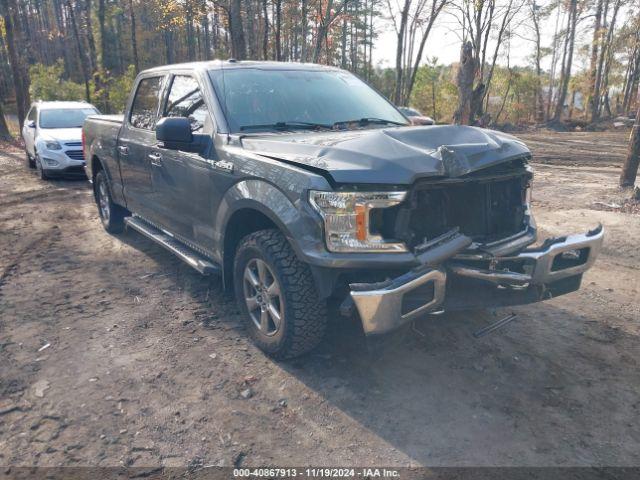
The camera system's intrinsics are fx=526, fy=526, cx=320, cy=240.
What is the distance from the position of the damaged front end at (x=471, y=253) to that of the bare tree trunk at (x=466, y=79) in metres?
14.0

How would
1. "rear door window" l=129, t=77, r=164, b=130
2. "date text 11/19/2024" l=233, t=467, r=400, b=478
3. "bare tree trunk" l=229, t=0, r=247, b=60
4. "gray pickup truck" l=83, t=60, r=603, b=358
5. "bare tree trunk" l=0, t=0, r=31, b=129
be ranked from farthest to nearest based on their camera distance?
"bare tree trunk" l=0, t=0, r=31, b=129
"bare tree trunk" l=229, t=0, r=247, b=60
"rear door window" l=129, t=77, r=164, b=130
"gray pickup truck" l=83, t=60, r=603, b=358
"date text 11/19/2024" l=233, t=467, r=400, b=478

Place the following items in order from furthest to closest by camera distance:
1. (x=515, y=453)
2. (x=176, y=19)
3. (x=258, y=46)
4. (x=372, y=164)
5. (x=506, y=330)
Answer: (x=258, y=46)
(x=176, y=19)
(x=506, y=330)
(x=372, y=164)
(x=515, y=453)

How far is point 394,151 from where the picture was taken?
125 inches

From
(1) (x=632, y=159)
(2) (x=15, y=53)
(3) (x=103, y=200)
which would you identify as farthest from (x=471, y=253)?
(2) (x=15, y=53)

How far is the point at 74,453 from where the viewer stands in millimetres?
2766

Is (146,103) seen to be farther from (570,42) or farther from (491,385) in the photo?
(570,42)

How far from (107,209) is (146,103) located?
81.7 inches

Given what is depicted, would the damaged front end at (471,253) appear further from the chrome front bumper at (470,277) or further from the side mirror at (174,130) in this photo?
the side mirror at (174,130)

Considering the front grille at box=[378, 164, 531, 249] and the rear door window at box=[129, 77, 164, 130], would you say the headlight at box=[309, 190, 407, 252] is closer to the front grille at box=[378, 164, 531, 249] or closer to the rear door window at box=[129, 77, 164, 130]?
the front grille at box=[378, 164, 531, 249]

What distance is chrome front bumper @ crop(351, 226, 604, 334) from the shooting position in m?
2.85

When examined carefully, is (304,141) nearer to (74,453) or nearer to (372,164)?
(372,164)

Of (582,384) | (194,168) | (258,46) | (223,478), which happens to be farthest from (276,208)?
(258,46)

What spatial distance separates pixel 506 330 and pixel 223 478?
2.53 meters

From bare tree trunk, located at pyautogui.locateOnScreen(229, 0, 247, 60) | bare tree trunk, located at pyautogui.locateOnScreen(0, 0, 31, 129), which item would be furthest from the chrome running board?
bare tree trunk, located at pyautogui.locateOnScreen(0, 0, 31, 129)
